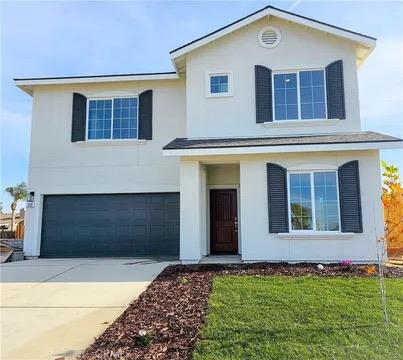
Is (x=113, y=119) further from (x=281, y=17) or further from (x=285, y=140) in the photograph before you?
(x=281, y=17)

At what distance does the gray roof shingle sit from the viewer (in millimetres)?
9992

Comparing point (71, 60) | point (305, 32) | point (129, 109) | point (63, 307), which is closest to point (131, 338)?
point (63, 307)

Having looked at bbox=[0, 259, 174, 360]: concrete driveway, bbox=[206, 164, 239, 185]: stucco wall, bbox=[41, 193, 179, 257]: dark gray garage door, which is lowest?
bbox=[0, 259, 174, 360]: concrete driveway

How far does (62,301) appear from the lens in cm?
699

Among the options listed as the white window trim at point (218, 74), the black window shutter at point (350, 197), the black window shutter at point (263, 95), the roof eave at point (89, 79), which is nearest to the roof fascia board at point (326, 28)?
the black window shutter at point (263, 95)

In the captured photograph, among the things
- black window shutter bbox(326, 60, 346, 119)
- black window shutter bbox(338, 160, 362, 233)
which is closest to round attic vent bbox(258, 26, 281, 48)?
black window shutter bbox(326, 60, 346, 119)

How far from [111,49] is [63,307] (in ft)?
32.5

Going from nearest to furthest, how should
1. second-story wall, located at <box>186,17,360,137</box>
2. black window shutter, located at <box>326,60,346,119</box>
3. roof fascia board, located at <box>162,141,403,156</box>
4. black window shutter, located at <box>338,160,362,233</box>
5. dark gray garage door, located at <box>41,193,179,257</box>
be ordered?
1. roof fascia board, located at <box>162,141,403,156</box>
2. black window shutter, located at <box>338,160,362,233</box>
3. black window shutter, located at <box>326,60,346,119</box>
4. second-story wall, located at <box>186,17,360,137</box>
5. dark gray garage door, located at <box>41,193,179,257</box>

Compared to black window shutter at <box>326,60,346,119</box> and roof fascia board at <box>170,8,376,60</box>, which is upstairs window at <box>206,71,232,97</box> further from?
black window shutter at <box>326,60,346,119</box>

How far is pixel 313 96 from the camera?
1140cm

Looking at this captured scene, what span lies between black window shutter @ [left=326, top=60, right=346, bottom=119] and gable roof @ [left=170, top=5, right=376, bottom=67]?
963mm

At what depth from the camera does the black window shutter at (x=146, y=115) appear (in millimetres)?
13094

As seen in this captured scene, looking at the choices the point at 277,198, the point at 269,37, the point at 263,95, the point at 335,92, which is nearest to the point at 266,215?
the point at 277,198

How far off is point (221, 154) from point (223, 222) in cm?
324
